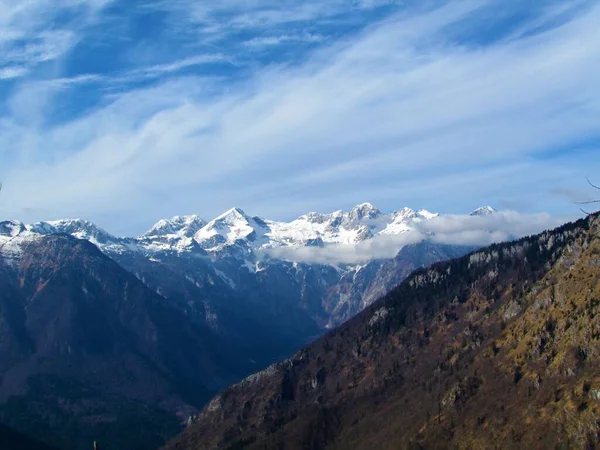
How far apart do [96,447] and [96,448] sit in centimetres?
25

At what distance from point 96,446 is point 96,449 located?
0.83m

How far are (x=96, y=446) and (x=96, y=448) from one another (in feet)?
1.30

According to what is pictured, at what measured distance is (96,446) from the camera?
63906 millimetres

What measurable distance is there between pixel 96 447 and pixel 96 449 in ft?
2.25

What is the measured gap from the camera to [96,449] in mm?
64562

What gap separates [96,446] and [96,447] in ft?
0.51

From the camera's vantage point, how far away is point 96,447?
64.0m
